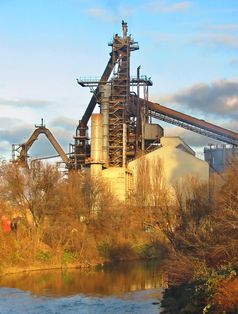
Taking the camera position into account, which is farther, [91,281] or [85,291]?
[91,281]

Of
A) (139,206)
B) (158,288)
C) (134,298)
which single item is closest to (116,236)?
(139,206)

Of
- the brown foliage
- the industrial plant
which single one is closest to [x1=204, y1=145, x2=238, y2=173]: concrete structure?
the industrial plant

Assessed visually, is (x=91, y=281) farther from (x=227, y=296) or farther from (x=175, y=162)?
(x=175, y=162)

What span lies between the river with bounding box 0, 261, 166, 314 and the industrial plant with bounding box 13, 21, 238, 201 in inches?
719

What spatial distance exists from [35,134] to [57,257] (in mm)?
26920

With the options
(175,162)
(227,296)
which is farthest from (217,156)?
(227,296)

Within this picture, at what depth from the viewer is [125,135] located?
65.6 m

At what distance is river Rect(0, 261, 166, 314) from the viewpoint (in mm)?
30547

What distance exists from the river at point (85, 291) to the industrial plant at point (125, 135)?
59.9 feet

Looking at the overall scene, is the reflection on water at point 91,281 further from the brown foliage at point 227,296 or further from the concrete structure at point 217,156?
the concrete structure at point 217,156

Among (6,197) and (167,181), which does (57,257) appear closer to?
(6,197)

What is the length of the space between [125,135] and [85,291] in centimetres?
3130

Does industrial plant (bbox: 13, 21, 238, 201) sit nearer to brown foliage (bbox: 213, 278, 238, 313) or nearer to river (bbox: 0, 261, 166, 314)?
river (bbox: 0, 261, 166, 314)

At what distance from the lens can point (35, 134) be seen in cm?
7306
